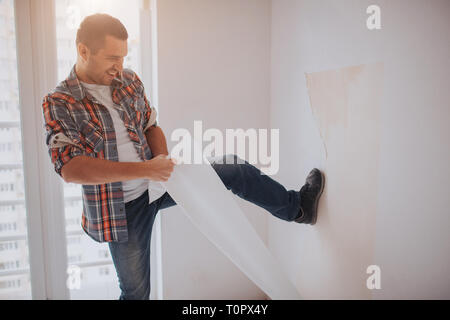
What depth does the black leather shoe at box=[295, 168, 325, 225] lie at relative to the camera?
55.9 inches

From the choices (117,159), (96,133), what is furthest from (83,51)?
(117,159)

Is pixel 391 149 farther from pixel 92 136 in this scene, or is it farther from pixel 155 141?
pixel 92 136

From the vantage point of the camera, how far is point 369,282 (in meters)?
1.23

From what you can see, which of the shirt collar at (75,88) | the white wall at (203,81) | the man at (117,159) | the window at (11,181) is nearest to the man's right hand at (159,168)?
the man at (117,159)

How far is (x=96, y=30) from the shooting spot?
111 centimetres

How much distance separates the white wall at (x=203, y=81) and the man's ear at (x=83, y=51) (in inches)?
25.4

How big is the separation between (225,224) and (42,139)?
1111 mm

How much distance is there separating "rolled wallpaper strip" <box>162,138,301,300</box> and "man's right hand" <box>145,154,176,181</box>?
0.19 feet

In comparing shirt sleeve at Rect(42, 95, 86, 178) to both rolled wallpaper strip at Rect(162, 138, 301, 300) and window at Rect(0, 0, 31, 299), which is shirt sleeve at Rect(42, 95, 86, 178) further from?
window at Rect(0, 0, 31, 299)

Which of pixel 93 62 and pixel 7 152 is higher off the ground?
pixel 93 62

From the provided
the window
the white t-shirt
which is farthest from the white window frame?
the white t-shirt

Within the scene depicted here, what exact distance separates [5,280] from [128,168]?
4.34 feet
